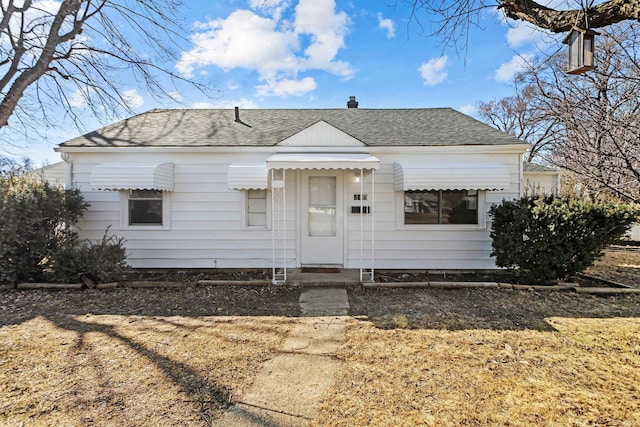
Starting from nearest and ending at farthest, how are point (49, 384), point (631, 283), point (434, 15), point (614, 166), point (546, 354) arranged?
1. point (49, 384)
2. point (546, 354)
3. point (434, 15)
4. point (631, 283)
5. point (614, 166)

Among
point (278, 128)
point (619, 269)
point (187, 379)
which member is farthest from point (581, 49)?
point (619, 269)

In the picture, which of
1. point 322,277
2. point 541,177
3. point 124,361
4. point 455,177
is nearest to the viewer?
point 124,361

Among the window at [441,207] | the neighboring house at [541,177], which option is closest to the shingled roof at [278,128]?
the window at [441,207]

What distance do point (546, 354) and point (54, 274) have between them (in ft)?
29.1

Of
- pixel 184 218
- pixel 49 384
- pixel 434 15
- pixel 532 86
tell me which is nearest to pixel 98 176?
pixel 184 218

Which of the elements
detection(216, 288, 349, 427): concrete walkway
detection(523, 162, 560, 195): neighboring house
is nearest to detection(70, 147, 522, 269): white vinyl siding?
detection(216, 288, 349, 427): concrete walkway

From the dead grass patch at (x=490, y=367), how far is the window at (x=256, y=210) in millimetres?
3994

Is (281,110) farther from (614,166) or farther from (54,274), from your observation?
(614,166)

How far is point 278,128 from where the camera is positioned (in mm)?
8953

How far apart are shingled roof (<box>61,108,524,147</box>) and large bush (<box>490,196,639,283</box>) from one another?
6.50 ft

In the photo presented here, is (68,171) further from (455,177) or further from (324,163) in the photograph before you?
(455,177)

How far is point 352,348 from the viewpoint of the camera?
400 centimetres

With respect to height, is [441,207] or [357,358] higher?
[441,207]

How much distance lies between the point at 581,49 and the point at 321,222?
586 cm
